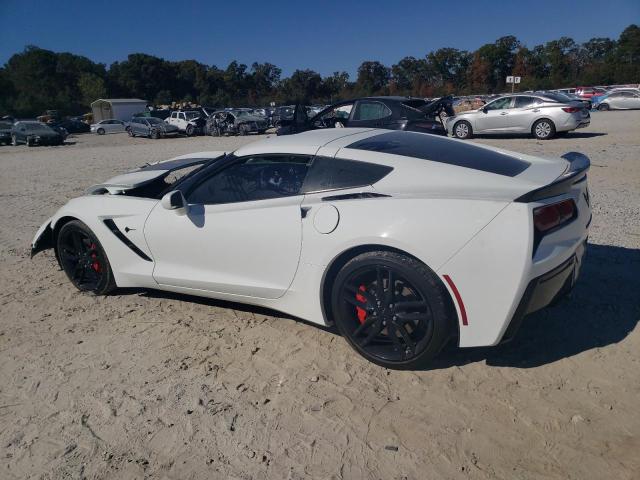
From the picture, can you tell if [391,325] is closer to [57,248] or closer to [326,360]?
[326,360]

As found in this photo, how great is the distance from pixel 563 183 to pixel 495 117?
14.8 m

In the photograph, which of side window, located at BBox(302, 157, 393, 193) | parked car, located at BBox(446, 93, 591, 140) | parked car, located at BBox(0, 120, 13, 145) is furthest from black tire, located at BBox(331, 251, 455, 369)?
parked car, located at BBox(0, 120, 13, 145)

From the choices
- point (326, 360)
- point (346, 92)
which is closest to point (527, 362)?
point (326, 360)

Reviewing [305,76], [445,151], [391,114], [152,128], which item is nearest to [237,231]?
[445,151]

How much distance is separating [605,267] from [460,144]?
1.86 meters

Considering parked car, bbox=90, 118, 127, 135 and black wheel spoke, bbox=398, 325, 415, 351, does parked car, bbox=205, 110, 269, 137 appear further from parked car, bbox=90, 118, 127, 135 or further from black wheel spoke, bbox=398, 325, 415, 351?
black wheel spoke, bbox=398, 325, 415, 351

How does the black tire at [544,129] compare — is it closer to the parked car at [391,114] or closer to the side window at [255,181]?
the parked car at [391,114]

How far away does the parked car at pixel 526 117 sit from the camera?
593 inches

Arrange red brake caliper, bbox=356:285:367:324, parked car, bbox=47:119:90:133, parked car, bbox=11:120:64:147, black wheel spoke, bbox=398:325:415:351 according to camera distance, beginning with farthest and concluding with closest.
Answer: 1. parked car, bbox=47:119:90:133
2. parked car, bbox=11:120:64:147
3. red brake caliper, bbox=356:285:367:324
4. black wheel spoke, bbox=398:325:415:351

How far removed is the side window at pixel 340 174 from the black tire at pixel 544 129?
1420 cm

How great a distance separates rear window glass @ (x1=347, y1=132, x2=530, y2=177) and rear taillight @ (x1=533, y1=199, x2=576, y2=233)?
0.33 meters

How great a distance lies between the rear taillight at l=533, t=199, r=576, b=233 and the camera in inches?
103

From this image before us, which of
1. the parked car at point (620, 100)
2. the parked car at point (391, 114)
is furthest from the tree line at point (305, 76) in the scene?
the parked car at point (391, 114)

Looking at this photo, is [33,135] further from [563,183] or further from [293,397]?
[563,183]
